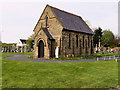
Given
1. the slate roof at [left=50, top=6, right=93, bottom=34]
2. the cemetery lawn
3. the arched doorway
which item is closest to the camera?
the cemetery lawn

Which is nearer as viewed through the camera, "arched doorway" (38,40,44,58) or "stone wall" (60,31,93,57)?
"stone wall" (60,31,93,57)

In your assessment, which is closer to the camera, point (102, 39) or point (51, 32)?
point (51, 32)

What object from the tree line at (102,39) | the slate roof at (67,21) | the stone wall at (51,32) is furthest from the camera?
the tree line at (102,39)

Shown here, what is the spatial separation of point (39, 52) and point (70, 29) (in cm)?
932

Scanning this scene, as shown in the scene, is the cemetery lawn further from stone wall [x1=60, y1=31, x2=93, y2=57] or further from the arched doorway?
the arched doorway

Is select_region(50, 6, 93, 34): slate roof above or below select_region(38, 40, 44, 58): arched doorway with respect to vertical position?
above

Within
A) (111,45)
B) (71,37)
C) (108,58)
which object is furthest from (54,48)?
(111,45)

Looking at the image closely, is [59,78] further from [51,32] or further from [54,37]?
[51,32]

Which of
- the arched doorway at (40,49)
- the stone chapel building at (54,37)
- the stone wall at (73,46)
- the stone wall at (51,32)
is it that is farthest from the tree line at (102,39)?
the arched doorway at (40,49)

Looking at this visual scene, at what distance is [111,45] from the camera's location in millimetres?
69562

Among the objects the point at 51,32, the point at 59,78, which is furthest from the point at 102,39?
the point at 59,78

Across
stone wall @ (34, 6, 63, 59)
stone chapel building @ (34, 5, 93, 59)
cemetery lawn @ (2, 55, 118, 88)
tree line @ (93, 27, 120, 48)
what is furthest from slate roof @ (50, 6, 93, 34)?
tree line @ (93, 27, 120, 48)

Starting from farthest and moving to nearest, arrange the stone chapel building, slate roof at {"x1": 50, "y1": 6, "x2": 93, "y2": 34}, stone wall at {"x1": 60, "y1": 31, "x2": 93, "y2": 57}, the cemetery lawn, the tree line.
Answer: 1. the tree line
2. slate roof at {"x1": 50, "y1": 6, "x2": 93, "y2": 34}
3. stone wall at {"x1": 60, "y1": 31, "x2": 93, "y2": 57}
4. the stone chapel building
5. the cemetery lawn

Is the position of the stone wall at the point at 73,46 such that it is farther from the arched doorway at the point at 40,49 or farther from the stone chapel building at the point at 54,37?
the arched doorway at the point at 40,49
